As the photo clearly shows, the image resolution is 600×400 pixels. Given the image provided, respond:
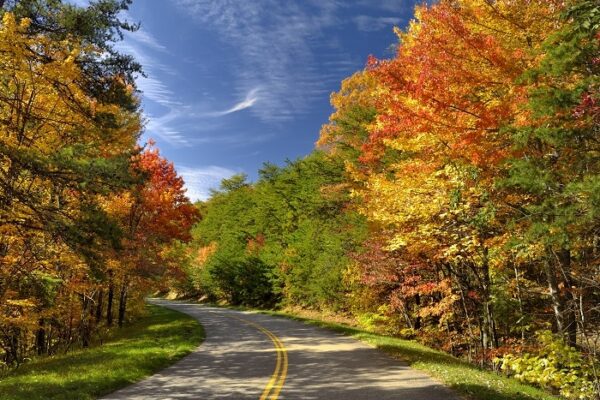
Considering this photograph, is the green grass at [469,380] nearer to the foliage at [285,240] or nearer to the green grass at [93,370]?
Answer: the green grass at [93,370]

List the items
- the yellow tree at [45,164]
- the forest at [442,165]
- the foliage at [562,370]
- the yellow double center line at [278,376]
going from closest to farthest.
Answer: the forest at [442,165], the yellow double center line at [278,376], the foliage at [562,370], the yellow tree at [45,164]

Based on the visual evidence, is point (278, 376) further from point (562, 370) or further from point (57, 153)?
point (57, 153)

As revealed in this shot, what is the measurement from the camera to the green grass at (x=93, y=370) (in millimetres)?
9938

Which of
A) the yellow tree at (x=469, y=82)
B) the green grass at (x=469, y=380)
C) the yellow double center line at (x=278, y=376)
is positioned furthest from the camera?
the yellow tree at (x=469, y=82)

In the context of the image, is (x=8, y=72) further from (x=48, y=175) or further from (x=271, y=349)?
(x=271, y=349)

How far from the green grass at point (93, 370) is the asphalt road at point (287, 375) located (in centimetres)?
56

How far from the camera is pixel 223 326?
26.3 meters

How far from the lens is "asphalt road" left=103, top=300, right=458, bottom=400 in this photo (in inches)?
383

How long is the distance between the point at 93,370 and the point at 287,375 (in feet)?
18.4

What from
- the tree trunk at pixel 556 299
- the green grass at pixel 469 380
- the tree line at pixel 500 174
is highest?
the tree line at pixel 500 174

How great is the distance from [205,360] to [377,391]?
22.9ft

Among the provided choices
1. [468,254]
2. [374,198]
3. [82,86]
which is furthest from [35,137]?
[468,254]

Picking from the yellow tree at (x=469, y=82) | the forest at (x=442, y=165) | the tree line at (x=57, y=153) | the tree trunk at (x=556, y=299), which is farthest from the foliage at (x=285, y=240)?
the tree line at (x=57, y=153)

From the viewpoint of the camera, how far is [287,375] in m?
11.9
